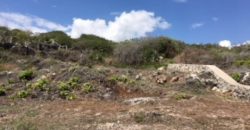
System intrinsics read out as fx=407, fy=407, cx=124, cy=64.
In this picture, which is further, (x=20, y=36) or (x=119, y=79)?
(x=20, y=36)

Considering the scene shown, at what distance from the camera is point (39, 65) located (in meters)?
20.1

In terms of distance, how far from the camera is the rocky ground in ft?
27.5

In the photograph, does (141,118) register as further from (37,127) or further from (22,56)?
(22,56)

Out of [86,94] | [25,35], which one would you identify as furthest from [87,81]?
[25,35]

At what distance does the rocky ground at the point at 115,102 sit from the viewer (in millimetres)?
8383

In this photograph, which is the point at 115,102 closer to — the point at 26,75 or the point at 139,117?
the point at 139,117

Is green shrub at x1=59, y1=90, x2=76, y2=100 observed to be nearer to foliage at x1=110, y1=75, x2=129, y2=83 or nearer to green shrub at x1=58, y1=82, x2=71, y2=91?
green shrub at x1=58, y1=82, x2=71, y2=91

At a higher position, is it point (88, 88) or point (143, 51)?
point (143, 51)

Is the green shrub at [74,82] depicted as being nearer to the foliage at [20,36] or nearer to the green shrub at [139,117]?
the green shrub at [139,117]

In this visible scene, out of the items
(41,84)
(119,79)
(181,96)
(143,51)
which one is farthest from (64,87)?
(143,51)

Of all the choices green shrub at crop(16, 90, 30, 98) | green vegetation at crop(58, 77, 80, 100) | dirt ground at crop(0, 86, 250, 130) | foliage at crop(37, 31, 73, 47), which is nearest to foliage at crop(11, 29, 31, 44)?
foliage at crop(37, 31, 73, 47)

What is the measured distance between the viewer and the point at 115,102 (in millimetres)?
10930

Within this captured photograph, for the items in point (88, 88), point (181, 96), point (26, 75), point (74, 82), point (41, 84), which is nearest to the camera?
point (181, 96)

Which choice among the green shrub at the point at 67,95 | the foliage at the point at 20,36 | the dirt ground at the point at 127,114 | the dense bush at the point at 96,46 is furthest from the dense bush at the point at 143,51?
the dirt ground at the point at 127,114
